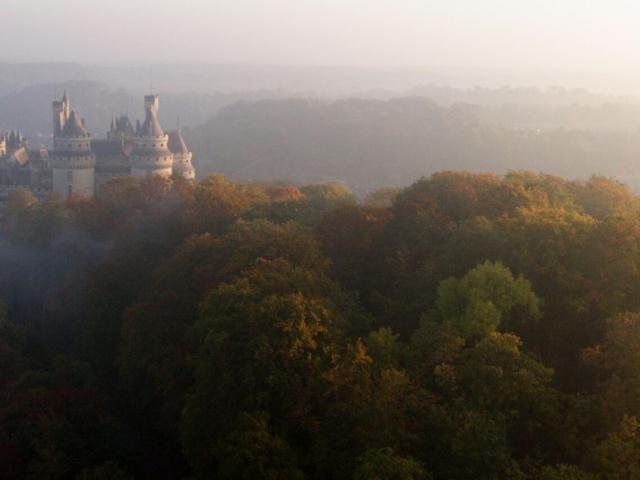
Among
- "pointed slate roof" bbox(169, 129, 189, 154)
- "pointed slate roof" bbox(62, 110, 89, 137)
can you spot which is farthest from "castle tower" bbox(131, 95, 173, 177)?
"pointed slate roof" bbox(62, 110, 89, 137)

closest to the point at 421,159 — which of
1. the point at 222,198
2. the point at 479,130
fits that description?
the point at 479,130

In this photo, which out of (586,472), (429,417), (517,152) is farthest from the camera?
(517,152)

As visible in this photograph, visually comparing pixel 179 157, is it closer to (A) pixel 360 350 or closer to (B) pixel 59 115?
(B) pixel 59 115

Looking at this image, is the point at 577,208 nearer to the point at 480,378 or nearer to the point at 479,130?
the point at 480,378

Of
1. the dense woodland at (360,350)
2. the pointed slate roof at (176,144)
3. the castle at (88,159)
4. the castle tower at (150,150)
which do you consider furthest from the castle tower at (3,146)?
the dense woodland at (360,350)

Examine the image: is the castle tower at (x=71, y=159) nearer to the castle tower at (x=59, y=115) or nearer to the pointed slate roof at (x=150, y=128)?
the castle tower at (x=59, y=115)

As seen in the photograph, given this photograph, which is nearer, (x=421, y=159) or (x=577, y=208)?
(x=577, y=208)
